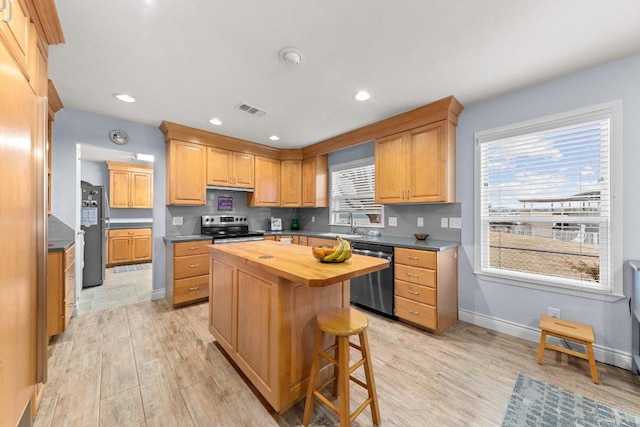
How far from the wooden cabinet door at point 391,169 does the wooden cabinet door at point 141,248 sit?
5.65 m

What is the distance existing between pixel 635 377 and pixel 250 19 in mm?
3856

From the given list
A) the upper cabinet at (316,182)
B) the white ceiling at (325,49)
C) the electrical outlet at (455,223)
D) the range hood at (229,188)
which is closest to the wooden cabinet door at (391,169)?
the white ceiling at (325,49)

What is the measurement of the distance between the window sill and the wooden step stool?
260mm

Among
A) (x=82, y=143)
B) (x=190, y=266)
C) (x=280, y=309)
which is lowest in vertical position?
(x=190, y=266)

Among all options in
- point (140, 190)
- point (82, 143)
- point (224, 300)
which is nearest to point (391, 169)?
point (224, 300)

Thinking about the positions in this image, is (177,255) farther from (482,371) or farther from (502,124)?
(502,124)

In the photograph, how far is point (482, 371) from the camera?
6.60ft

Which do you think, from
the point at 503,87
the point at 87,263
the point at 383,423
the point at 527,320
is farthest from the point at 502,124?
the point at 87,263

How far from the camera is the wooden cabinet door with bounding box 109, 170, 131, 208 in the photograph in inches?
221

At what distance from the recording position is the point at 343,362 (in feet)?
4.53

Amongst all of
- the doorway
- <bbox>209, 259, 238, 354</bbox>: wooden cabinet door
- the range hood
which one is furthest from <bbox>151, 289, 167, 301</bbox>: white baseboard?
<bbox>209, 259, 238, 354</bbox>: wooden cabinet door

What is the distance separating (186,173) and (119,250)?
138 inches

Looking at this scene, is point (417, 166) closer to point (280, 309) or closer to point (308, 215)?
point (280, 309)

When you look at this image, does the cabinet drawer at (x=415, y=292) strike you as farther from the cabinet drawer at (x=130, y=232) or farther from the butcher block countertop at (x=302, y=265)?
the cabinet drawer at (x=130, y=232)
